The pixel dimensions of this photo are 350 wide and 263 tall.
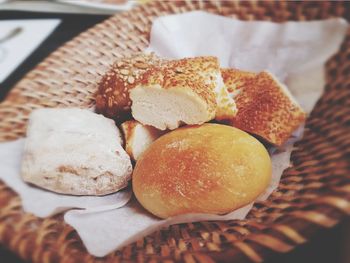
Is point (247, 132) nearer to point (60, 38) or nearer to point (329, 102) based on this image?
point (329, 102)

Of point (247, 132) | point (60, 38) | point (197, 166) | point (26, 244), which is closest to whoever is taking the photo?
point (26, 244)

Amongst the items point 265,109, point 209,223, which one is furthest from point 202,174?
point 265,109

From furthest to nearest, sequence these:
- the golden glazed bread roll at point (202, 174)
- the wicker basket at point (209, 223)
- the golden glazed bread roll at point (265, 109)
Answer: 1. the golden glazed bread roll at point (265, 109)
2. the golden glazed bread roll at point (202, 174)
3. the wicker basket at point (209, 223)

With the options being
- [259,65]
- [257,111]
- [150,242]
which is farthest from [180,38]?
[150,242]

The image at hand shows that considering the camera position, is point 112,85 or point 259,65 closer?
point 112,85

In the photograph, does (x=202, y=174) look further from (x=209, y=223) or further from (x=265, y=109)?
(x=265, y=109)

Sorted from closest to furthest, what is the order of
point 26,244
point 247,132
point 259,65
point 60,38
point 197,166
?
point 26,244, point 197,166, point 247,132, point 259,65, point 60,38
